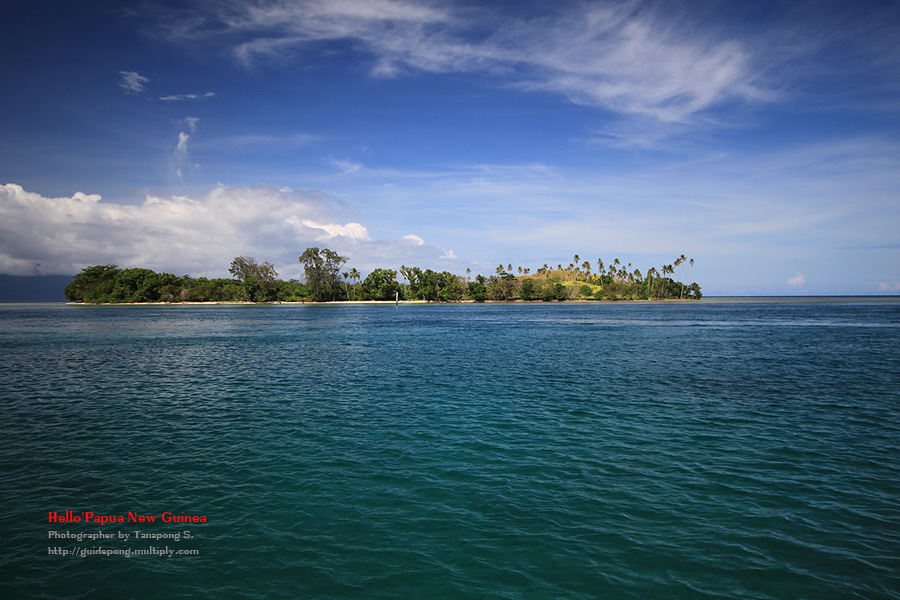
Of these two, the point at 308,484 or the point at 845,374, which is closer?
the point at 308,484

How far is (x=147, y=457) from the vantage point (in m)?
15.4

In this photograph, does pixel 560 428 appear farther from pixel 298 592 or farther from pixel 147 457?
pixel 147 457

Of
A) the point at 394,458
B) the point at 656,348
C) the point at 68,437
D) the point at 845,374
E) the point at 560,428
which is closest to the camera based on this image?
the point at 394,458

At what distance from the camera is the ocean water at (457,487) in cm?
904

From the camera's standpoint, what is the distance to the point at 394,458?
50.3 feet

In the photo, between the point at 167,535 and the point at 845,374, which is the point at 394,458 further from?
the point at 845,374

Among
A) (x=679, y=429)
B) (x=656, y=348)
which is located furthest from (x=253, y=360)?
(x=656, y=348)

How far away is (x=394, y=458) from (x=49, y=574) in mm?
8822

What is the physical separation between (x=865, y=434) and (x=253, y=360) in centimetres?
3929

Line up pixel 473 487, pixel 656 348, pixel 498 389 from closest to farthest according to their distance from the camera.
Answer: pixel 473 487 < pixel 498 389 < pixel 656 348

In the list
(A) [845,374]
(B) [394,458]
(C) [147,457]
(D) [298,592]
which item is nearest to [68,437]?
(C) [147,457]

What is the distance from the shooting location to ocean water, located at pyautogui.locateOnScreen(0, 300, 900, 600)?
904 centimetres

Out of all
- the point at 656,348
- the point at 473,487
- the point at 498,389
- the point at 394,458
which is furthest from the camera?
the point at 656,348

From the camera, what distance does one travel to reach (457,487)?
43.0ft
